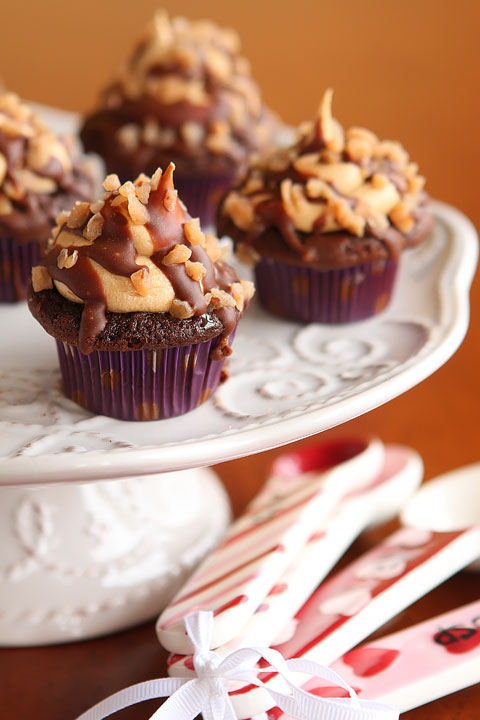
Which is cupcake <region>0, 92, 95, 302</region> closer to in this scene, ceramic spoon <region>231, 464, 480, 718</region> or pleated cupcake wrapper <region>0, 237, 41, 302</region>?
pleated cupcake wrapper <region>0, 237, 41, 302</region>

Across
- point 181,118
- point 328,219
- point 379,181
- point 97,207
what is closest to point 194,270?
point 97,207

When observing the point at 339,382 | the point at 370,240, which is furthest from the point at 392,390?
the point at 370,240

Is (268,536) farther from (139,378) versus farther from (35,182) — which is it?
(35,182)

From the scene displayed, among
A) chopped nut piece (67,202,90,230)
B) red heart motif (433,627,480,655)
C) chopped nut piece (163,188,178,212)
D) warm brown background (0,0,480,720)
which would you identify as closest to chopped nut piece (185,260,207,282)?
chopped nut piece (163,188,178,212)

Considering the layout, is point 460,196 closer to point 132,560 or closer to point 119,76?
point 119,76

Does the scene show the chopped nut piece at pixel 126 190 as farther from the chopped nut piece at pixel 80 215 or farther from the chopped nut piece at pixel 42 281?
the chopped nut piece at pixel 42 281
